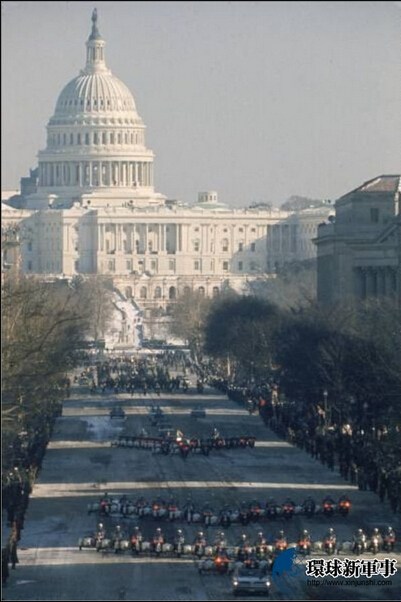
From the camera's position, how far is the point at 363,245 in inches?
5059

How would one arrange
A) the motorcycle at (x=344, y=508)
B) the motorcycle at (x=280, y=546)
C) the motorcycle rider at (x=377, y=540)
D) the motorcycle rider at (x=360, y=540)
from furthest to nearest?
1. the motorcycle at (x=344, y=508)
2. the motorcycle rider at (x=377, y=540)
3. the motorcycle rider at (x=360, y=540)
4. the motorcycle at (x=280, y=546)

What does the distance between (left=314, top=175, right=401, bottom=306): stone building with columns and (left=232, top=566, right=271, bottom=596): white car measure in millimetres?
72789

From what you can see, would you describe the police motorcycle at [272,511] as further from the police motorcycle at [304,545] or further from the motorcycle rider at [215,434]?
the motorcycle rider at [215,434]

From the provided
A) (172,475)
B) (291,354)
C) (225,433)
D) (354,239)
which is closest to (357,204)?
(354,239)

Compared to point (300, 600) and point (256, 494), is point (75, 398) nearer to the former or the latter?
point (256, 494)

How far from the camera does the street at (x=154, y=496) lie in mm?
43938

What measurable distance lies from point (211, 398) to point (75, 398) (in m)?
5.69

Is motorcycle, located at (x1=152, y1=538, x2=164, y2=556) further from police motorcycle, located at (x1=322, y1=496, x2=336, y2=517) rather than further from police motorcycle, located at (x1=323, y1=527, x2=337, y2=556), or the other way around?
police motorcycle, located at (x1=322, y1=496, x2=336, y2=517)

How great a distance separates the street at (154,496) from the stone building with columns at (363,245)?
2224cm

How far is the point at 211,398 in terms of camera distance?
372 feet

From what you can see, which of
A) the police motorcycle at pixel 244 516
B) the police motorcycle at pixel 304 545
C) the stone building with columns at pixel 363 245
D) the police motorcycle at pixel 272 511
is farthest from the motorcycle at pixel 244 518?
the stone building with columns at pixel 363 245

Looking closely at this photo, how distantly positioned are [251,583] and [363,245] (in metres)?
85.9

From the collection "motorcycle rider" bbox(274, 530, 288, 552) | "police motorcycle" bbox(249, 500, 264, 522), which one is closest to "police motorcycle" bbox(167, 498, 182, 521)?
"police motorcycle" bbox(249, 500, 264, 522)

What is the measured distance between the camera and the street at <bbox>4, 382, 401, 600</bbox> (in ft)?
144
